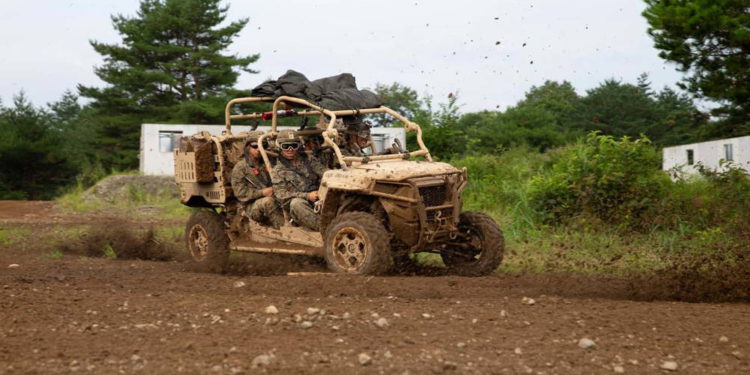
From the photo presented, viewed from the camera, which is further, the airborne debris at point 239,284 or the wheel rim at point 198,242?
the wheel rim at point 198,242

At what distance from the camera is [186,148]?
12375mm

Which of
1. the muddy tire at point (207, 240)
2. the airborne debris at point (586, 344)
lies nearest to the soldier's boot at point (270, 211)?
the muddy tire at point (207, 240)

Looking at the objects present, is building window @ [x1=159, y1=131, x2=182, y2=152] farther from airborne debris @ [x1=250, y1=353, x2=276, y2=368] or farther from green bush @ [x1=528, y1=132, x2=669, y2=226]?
airborne debris @ [x1=250, y1=353, x2=276, y2=368]

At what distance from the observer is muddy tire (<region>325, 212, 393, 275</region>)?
9.67m

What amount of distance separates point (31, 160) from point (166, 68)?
8.35m

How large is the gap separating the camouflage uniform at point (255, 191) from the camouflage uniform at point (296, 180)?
10.6 inches

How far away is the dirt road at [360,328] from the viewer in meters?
5.96

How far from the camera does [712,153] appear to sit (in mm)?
25531

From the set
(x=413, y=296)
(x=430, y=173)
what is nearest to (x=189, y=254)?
(x=430, y=173)

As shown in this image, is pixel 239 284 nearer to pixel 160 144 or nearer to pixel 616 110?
pixel 160 144

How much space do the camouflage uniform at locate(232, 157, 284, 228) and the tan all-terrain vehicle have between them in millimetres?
130

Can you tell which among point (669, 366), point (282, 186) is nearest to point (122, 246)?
point (282, 186)

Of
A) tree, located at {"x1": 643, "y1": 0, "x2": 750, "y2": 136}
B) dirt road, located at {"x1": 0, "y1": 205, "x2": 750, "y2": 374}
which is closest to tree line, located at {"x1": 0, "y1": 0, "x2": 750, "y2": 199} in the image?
tree, located at {"x1": 643, "y1": 0, "x2": 750, "y2": 136}

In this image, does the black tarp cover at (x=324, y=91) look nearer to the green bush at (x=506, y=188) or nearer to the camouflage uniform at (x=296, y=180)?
the camouflage uniform at (x=296, y=180)
